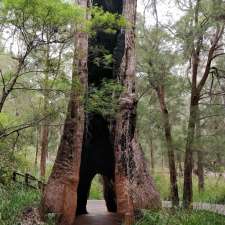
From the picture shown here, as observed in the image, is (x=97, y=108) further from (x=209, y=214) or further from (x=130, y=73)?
(x=209, y=214)

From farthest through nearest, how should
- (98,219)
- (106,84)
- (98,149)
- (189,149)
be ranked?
1. (189,149)
2. (98,149)
3. (98,219)
4. (106,84)

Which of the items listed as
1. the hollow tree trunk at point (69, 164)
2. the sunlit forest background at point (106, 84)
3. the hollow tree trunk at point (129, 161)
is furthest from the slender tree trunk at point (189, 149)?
the hollow tree trunk at point (69, 164)

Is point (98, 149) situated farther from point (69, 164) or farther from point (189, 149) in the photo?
point (189, 149)

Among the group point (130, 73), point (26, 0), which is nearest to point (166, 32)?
point (130, 73)

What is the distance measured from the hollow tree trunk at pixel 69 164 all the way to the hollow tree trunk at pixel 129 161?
3.38 feet

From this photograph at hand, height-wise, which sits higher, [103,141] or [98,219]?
[103,141]

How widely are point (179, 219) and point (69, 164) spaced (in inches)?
Result: 114

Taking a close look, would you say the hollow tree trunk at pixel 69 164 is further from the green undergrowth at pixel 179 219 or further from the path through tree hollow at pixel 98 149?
the green undergrowth at pixel 179 219

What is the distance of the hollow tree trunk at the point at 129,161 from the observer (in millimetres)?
10336

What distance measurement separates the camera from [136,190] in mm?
10438

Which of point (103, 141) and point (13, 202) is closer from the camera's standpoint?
point (13, 202)

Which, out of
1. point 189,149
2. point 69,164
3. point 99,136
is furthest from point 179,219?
point 189,149

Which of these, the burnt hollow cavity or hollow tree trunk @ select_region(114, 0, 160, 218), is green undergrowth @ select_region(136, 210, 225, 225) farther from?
the burnt hollow cavity

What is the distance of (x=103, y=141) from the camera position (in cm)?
1196
